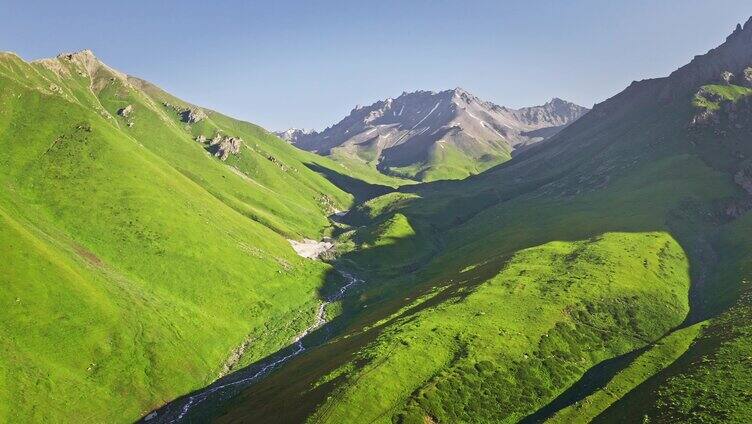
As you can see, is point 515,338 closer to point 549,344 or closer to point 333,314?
point 549,344

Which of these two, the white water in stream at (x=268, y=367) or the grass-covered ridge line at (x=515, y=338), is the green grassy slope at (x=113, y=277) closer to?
the white water in stream at (x=268, y=367)

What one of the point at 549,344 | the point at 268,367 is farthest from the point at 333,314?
the point at 549,344

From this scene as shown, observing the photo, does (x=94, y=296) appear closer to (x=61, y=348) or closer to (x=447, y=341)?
(x=61, y=348)

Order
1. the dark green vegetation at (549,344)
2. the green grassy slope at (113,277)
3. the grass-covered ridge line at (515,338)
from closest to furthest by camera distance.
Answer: the dark green vegetation at (549,344) < the grass-covered ridge line at (515,338) < the green grassy slope at (113,277)

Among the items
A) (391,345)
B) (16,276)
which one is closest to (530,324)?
(391,345)

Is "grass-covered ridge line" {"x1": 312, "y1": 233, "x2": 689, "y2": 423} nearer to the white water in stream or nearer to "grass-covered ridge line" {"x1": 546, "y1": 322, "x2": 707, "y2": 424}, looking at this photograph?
"grass-covered ridge line" {"x1": 546, "y1": 322, "x2": 707, "y2": 424}

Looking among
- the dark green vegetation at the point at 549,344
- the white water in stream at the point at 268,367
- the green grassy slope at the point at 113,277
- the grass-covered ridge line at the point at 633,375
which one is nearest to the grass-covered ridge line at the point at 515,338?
the dark green vegetation at the point at 549,344

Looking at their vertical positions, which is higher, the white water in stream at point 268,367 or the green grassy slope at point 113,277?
the green grassy slope at point 113,277
